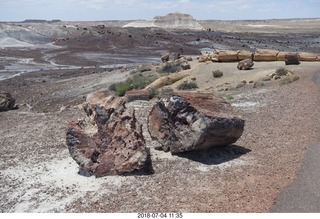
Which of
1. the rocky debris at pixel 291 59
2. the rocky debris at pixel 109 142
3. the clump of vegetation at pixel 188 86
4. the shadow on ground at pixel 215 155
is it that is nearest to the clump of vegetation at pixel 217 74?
the clump of vegetation at pixel 188 86

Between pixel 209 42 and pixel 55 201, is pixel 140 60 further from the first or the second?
pixel 55 201

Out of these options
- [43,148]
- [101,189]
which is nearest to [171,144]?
[101,189]

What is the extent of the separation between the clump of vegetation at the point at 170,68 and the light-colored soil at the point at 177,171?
16054mm

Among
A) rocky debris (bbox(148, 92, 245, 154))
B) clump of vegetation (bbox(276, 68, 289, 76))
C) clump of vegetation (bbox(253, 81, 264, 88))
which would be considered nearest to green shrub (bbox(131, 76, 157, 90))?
clump of vegetation (bbox(253, 81, 264, 88))

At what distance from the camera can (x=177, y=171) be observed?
12273 millimetres

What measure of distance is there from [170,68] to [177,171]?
26.3m

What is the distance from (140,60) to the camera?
199ft

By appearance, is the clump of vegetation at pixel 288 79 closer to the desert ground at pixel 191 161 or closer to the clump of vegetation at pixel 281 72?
the desert ground at pixel 191 161

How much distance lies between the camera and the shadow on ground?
512 inches

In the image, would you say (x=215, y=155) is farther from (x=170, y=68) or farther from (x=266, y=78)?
(x=170, y=68)

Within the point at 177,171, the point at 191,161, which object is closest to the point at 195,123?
the point at 191,161

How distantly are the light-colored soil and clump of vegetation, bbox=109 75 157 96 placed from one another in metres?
8.86

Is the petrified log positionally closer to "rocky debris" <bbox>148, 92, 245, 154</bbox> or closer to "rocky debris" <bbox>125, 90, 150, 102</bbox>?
"rocky debris" <bbox>125, 90, 150, 102</bbox>

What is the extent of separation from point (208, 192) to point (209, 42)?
7530cm
